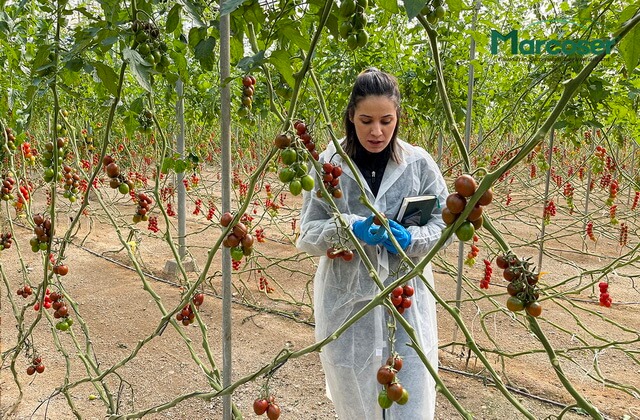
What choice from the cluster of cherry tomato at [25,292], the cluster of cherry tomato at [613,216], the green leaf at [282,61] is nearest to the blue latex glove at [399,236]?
the green leaf at [282,61]

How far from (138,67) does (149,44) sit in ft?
0.71

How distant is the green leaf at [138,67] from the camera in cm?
92

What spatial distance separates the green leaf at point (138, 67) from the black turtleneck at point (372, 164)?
1040 mm

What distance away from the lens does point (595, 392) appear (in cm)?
289

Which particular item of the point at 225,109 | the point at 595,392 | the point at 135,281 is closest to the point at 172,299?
the point at 135,281

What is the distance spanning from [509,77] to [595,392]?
11.7 feet

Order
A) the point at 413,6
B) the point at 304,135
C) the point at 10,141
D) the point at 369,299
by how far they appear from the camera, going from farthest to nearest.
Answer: the point at 10,141, the point at 369,299, the point at 304,135, the point at 413,6

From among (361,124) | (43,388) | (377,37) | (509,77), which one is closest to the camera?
(361,124)

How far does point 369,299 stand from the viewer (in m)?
1.80

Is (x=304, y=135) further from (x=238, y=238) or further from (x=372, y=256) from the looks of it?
(x=372, y=256)

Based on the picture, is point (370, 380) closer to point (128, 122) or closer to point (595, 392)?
point (128, 122)

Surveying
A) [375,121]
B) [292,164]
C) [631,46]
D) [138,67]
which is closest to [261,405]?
[292,164]

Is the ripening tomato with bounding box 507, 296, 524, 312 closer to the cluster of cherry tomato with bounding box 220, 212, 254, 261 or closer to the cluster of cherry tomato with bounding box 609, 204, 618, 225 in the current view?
the cluster of cherry tomato with bounding box 220, 212, 254, 261

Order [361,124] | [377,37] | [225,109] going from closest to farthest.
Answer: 1. [225,109]
2. [361,124]
3. [377,37]
